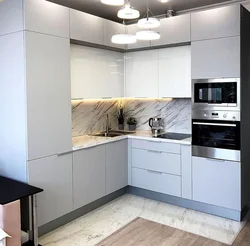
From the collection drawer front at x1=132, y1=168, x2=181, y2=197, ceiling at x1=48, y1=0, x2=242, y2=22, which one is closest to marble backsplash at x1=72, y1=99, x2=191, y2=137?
drawer front at x1=132, y1=168, x2=181, y2=197

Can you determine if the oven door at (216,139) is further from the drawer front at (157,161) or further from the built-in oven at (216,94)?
the drawer front at (157,161)

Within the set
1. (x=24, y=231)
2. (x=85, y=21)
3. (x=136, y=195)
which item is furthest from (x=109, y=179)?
(x=85, y=21)

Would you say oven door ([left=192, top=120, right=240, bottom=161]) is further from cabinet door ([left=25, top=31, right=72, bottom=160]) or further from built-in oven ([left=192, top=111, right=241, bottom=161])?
cabinet door ([left=25, top=31, right=72, bottom=160])

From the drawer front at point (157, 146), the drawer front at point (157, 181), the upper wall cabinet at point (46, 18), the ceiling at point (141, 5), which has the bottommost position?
the drawer front at point (157, 181)

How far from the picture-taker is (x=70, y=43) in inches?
138

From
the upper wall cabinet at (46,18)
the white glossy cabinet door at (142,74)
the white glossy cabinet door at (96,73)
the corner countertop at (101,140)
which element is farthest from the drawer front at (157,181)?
the upper wall cabinet at (46,18)

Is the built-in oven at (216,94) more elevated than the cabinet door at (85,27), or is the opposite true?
the cabinet door at (85,27)

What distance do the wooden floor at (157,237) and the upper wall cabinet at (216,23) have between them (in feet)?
7.31

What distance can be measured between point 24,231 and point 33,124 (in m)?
1.08

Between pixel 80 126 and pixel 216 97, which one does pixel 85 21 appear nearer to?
pixel 80 126

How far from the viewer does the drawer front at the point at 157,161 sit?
381 centimetres

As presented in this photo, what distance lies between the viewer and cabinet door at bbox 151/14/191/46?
3691mm

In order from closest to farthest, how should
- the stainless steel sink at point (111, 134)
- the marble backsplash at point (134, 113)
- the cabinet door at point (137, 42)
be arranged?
the cabinet door at point (137, 42) → the marble backsplash at point (134, 113) → the stainless steel sink at point (111, 134)

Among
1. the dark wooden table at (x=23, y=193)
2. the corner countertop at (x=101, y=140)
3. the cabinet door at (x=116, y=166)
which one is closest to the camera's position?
the dark wooden table at (x=23, y=193)
